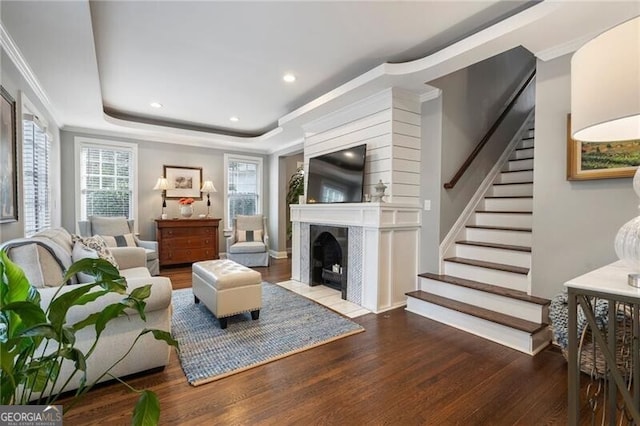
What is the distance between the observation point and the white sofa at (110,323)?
180 centimetres

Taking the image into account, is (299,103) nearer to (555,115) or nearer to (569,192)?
(555,115)

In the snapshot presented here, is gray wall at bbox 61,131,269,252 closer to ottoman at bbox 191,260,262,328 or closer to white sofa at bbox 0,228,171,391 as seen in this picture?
ottoman at bbox 191,260,262,328

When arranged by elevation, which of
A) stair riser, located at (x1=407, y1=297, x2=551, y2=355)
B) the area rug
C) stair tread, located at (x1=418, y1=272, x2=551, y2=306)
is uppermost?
stair tread, located at (x1=418, y1=272, x2=551, y2=306)

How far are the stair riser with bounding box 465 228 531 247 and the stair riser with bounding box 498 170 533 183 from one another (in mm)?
966

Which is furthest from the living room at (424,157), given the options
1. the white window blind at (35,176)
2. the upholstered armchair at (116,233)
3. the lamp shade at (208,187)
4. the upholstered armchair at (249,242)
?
the upholstered armchair at (249,242)

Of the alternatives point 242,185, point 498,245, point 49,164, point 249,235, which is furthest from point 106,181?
point 498,245

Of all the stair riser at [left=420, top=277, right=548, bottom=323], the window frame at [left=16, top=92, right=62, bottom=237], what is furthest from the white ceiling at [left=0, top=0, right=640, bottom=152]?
the stair riser at [left=420, top=277, right=548, bottom=323]

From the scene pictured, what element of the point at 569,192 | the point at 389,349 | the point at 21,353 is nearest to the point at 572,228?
the point at 569,192

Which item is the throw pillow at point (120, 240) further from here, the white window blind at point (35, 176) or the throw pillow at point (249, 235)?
the throw pillow at point (249, 235)

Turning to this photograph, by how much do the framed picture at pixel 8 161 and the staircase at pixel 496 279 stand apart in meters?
3.80

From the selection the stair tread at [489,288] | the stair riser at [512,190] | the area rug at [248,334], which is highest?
the stair riser at [512,190]

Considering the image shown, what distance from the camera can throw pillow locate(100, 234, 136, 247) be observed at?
4447 millimetres

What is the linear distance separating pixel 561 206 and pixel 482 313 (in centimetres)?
111

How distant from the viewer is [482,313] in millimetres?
2693
